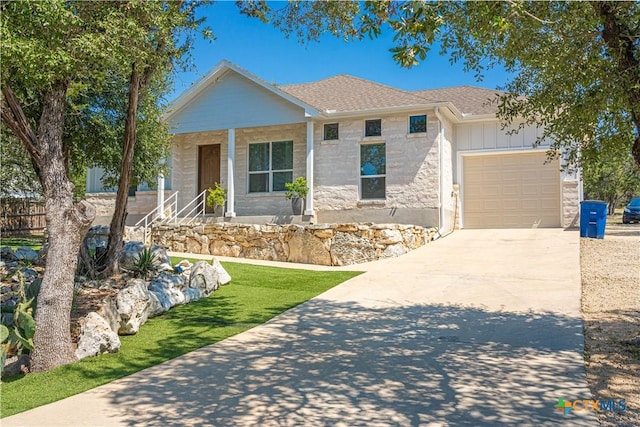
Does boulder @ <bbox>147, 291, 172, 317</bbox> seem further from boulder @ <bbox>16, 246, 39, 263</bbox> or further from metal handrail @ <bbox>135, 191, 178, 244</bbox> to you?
metal handrail @ <bbox>135, 191, 178, 244</bbox>

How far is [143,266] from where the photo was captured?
32.3 ft

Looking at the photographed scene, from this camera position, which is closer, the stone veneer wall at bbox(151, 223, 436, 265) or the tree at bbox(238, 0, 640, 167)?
the tree at bbox(238, 0, 640, 167)

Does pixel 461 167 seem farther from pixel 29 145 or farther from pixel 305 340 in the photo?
pixel 29 145

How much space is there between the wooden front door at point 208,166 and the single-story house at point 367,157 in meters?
0.04

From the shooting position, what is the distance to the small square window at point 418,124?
15.5 m

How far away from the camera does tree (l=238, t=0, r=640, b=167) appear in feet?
14.5

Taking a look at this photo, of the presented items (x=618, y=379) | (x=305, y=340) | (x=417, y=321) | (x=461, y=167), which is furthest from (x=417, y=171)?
(x=618, y=379)

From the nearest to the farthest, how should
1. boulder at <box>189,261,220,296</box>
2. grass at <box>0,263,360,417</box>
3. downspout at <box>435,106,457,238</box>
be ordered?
1. grass at <box>0,263,360,417</box>
2. boulder at <box>189,261,220,296</box>
3. downspout at <box>435,106,457,238</box>

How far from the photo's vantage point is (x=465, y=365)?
524 centimetres

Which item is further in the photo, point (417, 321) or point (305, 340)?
point (417, 321)

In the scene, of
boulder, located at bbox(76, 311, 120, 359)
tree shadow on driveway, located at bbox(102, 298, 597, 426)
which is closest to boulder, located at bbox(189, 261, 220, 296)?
tree shadow on driveway, located at bbox(102, 298, 597, 426)

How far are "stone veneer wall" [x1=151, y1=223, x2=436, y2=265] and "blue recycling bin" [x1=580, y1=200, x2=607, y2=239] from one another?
4218 millimetres

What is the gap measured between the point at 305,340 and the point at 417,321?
6.00ft

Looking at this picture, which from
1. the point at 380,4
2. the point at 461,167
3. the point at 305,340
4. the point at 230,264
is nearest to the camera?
the point at 380,4
